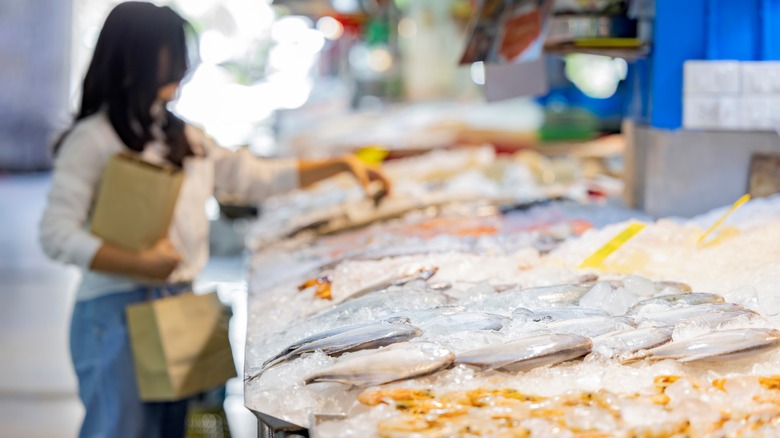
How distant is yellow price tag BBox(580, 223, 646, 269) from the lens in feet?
8.21

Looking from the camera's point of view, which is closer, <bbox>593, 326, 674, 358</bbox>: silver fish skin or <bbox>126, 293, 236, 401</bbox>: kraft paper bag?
<bbox>593, 326, 674, 358</bbox>: silver fish skin

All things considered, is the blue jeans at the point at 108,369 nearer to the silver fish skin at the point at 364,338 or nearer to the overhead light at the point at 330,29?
the silver fish skin at the point at 364,338

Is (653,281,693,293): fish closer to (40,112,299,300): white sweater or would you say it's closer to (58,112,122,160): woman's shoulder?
(40,112,299,300): white sweater

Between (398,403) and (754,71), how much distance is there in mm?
1761

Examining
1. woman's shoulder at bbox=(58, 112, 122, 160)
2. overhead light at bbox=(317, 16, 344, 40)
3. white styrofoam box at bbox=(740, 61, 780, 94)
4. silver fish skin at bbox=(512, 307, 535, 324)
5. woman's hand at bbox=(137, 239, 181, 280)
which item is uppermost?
overhead light at bbox=(317, 16, 344, 40)

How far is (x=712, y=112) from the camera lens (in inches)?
113

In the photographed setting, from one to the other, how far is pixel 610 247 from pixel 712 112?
640 mm

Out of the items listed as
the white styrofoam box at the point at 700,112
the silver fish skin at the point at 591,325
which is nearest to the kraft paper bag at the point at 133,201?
the silver fish skin at the point at 591,325

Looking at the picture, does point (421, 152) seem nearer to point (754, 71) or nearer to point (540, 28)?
point (540, 28)

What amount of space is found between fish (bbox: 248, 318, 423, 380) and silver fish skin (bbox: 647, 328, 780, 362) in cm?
45

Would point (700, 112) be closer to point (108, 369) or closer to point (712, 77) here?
point (712, 77)

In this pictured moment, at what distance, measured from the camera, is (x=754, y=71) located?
9.24ft

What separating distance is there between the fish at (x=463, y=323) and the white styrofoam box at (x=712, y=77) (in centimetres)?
136

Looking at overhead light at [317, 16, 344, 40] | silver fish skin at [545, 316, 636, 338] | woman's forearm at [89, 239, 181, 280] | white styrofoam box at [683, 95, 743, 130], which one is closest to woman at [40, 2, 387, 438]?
woman's forearm at [89, 239, 181, 280]
